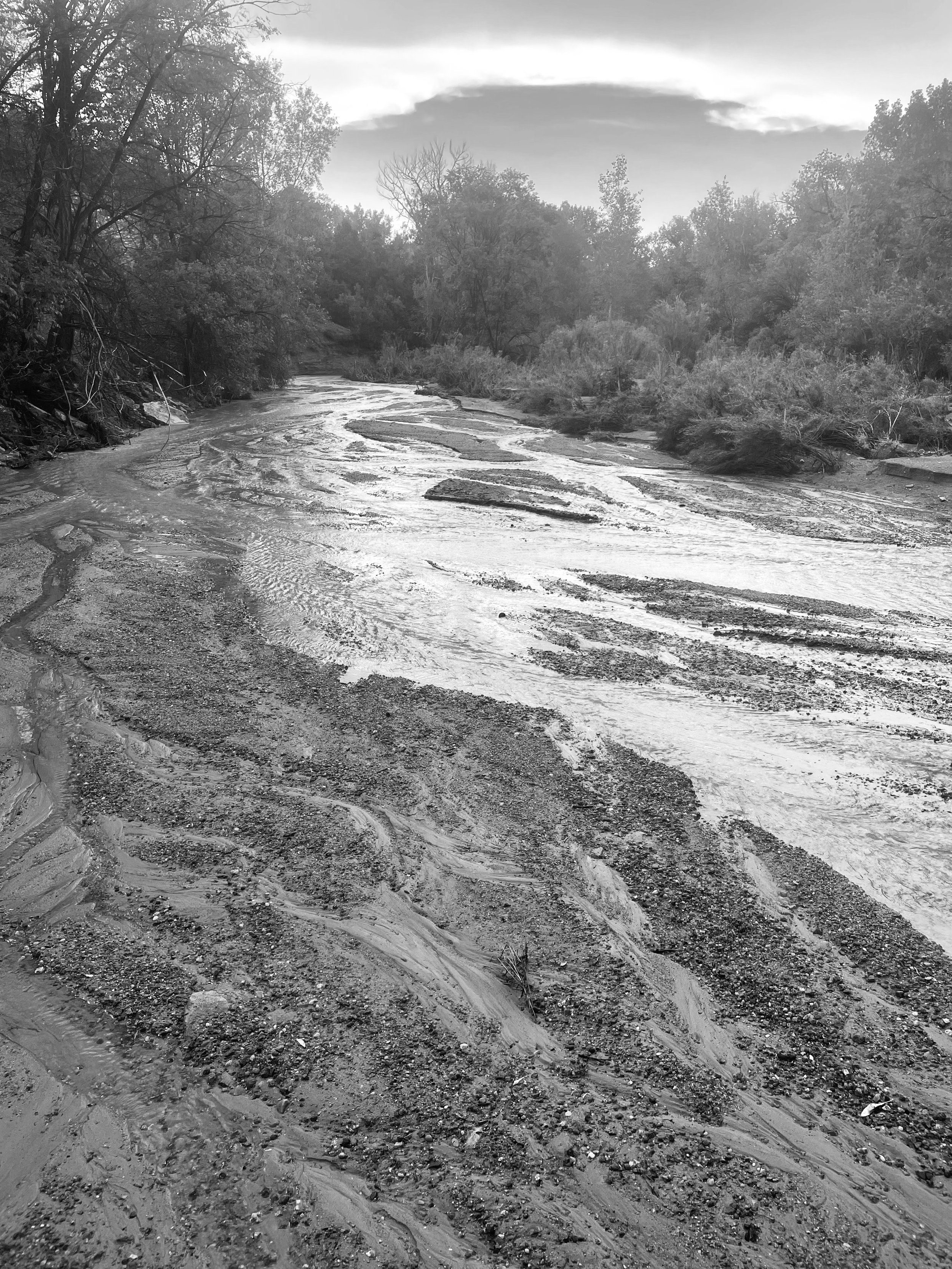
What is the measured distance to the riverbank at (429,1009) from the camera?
2082 millimetres

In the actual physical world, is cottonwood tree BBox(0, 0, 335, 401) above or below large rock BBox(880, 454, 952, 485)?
above

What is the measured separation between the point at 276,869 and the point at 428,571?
197 inches

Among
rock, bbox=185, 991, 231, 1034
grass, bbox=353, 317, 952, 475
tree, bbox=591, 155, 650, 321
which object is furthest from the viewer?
tree, bbox=591, 155, 650, 321

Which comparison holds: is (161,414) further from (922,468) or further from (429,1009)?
(429,1009)

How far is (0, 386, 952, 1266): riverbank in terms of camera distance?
2.08 meters

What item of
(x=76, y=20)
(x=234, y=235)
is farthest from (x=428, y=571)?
(x=234, y=235)

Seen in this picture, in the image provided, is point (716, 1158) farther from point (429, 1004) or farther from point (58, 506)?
point (58, 506)

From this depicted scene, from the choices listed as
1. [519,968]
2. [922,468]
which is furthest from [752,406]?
[519,968]

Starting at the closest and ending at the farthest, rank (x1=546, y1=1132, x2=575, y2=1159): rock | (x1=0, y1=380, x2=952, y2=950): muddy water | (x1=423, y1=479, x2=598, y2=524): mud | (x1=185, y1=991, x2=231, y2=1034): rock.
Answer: (x1=546, y1=1132, x2=575, y2=1159): rock < (x1=185, y1=991, x2=231, y2=1034): rock < (x1=0, y1=380, x2=952, y2=950): muddy water < (x1=423, y1=479, x2=598, y2=524): mud

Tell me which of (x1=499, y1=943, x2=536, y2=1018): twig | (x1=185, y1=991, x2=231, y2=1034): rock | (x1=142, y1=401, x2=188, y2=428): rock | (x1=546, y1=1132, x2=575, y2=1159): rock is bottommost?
(x1=546, y1=1132, x2=575, y2=1159): rock

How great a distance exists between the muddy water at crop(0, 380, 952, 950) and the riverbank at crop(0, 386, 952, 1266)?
0.39 m

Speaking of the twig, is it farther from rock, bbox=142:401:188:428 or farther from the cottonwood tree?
rock, bbox=142:401:188:428

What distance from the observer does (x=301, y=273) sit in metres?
27.5

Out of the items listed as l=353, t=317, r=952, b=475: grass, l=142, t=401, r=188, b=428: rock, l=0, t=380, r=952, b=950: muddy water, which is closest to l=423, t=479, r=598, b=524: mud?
l=0, t=380, r=952, b=950: muddy water
